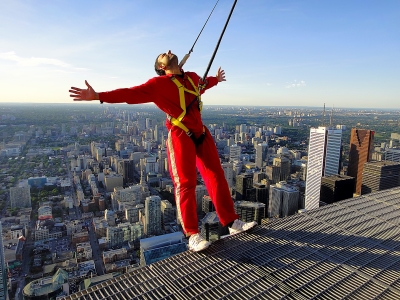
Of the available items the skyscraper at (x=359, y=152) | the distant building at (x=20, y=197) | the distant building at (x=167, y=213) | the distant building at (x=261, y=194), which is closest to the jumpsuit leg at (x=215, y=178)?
the distant building at (x=167, y=213)

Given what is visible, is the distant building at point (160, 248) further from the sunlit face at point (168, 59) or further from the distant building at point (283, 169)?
the distant building at point (283, 169)

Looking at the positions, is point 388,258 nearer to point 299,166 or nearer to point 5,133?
point 299,166

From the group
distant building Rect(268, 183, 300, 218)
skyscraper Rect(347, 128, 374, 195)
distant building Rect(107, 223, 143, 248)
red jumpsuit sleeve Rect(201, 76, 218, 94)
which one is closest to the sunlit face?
red jumpsuit sleeve Rect(201, 76, 218, 94)

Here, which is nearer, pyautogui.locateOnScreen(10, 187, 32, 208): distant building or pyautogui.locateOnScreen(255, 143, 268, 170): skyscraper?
pyautogui.locateOnScreen(10, 187, 32, 208): distant building

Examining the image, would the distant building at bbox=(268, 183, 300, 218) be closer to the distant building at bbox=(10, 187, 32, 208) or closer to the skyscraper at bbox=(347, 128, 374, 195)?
the skyscraper at bbox=(347, 128, 374, 195)

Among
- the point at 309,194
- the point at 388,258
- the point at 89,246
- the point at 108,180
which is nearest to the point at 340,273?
the point at 388,258

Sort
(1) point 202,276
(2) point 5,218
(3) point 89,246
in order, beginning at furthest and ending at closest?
1. (2) point 5,218
2. (3) point 89,246
3. (1) point 202,276
